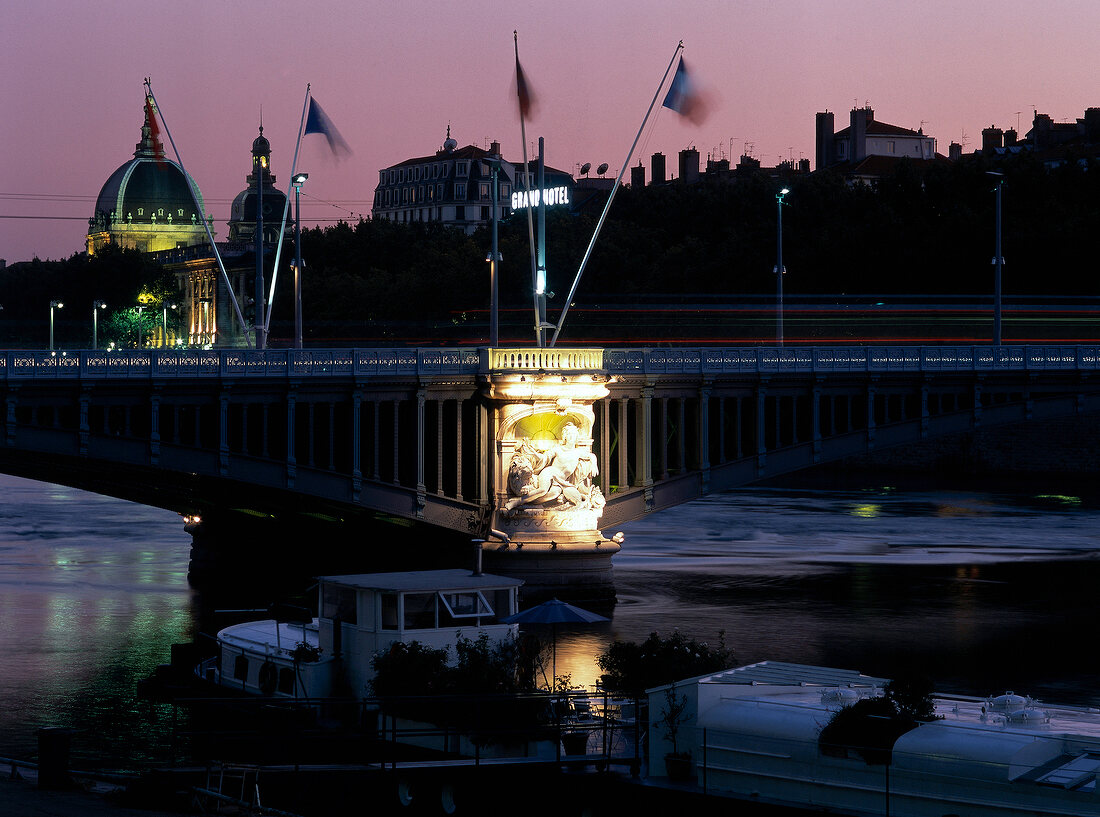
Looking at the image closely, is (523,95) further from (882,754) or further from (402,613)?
(882,754)

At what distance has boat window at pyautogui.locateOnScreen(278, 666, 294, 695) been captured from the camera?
123ft

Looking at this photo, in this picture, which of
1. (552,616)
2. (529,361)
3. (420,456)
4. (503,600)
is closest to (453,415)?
(420,456)

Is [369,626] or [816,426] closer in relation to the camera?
[369,626]

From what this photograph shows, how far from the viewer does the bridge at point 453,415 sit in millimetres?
52812

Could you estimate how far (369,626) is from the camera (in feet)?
120

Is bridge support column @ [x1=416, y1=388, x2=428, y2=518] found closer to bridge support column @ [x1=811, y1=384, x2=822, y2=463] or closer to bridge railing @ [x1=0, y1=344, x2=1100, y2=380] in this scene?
bridge railing @ [x1=0, y1=344, x2=1100, y2=380]

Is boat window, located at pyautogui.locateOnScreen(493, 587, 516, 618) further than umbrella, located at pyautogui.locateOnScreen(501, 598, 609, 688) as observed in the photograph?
Yes

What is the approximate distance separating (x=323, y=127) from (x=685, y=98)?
1320 cm

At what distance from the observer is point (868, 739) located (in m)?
27.9

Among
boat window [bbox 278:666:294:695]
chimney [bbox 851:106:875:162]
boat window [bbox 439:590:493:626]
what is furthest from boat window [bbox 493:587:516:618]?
chimney [bbox 851:106:875:162]

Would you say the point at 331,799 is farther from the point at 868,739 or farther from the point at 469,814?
the point at 868,739

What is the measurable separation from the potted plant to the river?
12392mm

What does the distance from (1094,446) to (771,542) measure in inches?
1435

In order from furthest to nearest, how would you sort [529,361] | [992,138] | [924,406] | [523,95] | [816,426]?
[992,138]
[924,406]
[816,426]
[523,95]
[529,361]
